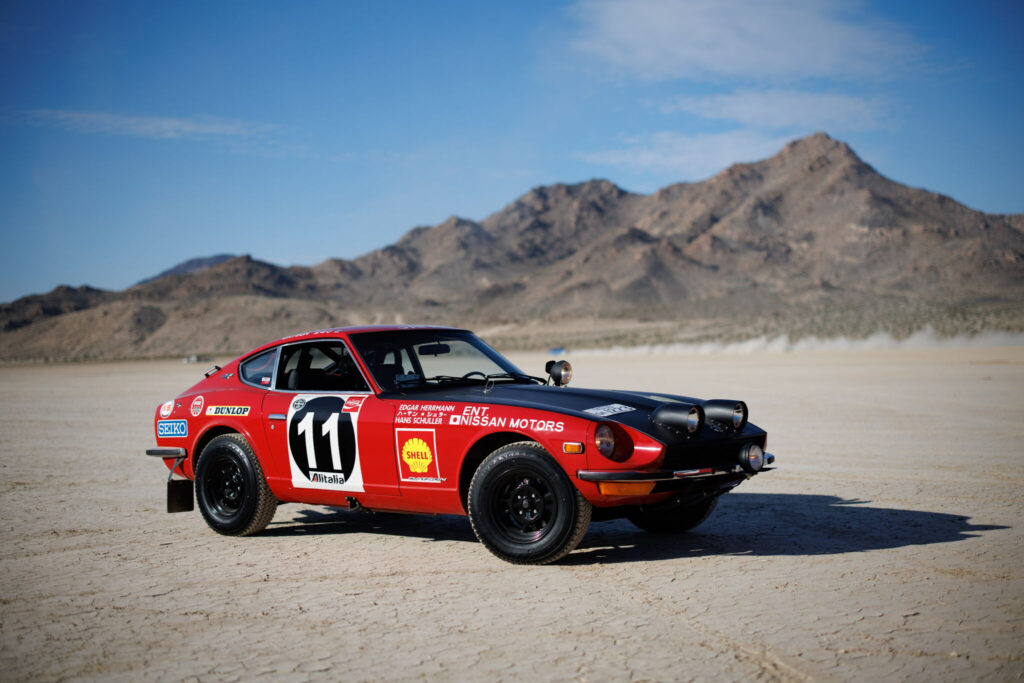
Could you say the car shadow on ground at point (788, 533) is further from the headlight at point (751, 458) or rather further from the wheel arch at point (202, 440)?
the wheel arch at point (202, 440)

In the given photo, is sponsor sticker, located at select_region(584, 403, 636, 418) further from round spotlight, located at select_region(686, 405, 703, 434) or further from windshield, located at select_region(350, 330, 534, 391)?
windshield, located at select_region(350, 330, 534, 391)

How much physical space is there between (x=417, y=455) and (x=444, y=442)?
0.83ft

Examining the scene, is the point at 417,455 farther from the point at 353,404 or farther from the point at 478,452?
the point at 353,404

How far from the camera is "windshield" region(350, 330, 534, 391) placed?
6.96 metres

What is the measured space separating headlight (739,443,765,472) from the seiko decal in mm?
2693

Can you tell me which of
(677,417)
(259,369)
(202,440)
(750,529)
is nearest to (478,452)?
(677,417)

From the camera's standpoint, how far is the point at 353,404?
22.1ft

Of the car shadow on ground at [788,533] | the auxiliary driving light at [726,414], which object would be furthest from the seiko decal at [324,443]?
the auxiliary driving light at [726,414]

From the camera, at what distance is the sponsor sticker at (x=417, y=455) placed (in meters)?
6.30

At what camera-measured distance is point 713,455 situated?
6.19 metres

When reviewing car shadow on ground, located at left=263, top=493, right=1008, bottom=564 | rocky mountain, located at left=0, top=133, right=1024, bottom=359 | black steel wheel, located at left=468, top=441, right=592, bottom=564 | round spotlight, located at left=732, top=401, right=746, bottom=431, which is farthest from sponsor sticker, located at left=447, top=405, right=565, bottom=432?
rocky mountain, located at left=0, top=133, right=1024, bottom=359

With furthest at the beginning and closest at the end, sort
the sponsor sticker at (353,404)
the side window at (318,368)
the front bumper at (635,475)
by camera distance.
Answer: the side window at (318,368), the sponsor sticker at (353,404), the front bumper at (635,475)

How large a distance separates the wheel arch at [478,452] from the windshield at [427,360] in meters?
0.81

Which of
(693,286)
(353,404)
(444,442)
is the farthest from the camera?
(693,286)
